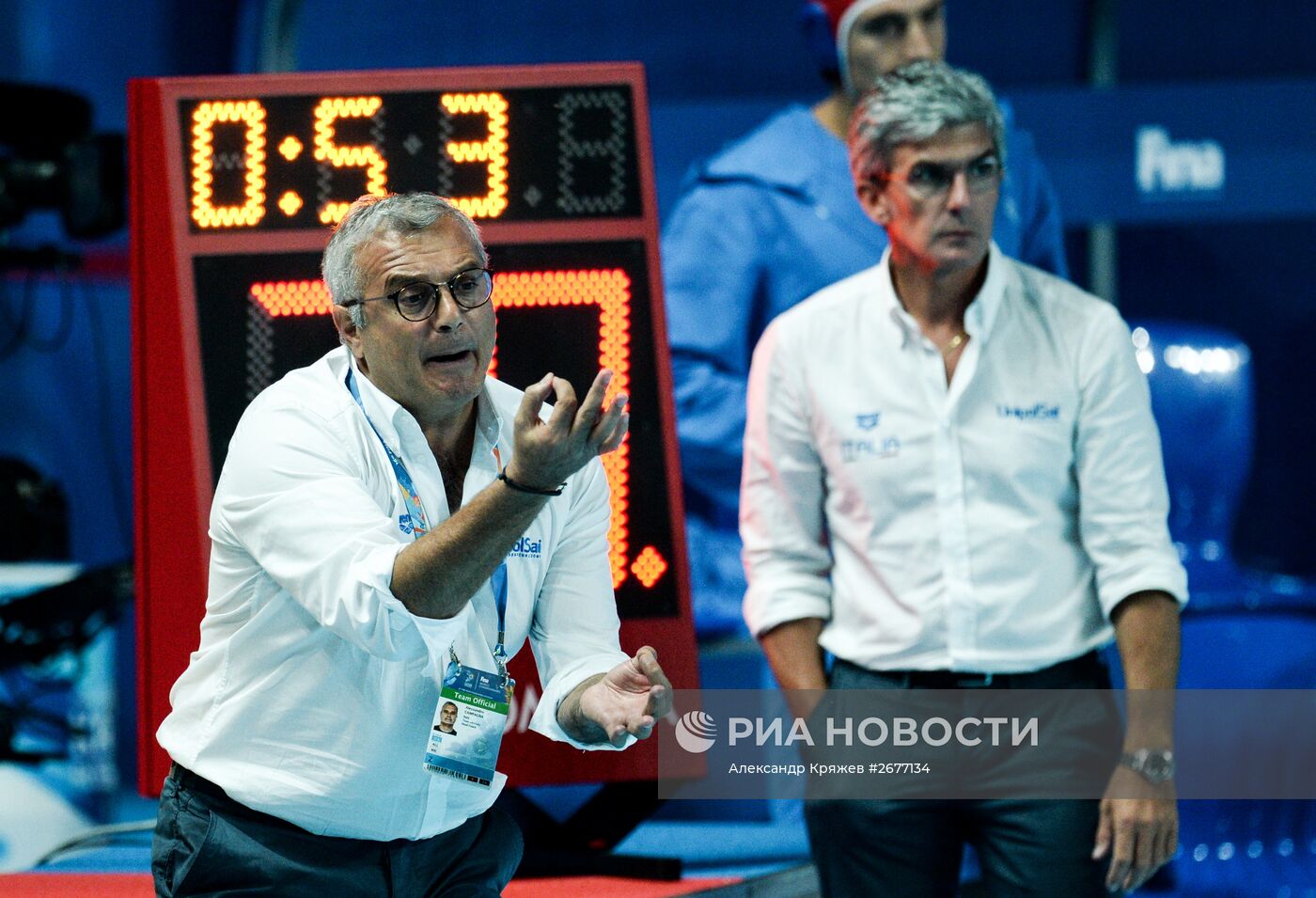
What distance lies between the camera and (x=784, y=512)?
8.80 ft

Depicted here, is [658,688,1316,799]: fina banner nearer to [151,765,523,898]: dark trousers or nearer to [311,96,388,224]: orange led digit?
[151,765,523,898]: dark trousers

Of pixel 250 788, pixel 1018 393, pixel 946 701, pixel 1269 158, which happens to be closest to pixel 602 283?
pixel 1018 393

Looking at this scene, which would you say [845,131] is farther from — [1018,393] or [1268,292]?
[1268,292]

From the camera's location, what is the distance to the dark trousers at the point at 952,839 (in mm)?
2389

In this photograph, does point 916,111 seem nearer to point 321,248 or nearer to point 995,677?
point 995,677

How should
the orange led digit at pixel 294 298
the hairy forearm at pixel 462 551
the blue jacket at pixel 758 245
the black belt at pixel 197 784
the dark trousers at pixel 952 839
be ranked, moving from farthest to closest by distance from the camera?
the blue jacket at pixel 758 245, the orange led digit at pixel 294 298, the dark trousers at pixel 952 839, the black belt at pixel 197 784, the hairy forearm at pixel 462 551

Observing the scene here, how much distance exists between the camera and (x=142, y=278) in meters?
2.82

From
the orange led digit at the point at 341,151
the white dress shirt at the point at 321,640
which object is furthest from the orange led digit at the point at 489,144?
the white dress shirt at the point at 321,640

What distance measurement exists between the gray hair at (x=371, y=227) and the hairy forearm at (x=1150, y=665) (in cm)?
120

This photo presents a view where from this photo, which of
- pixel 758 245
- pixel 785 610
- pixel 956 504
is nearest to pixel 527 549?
pixel 785 610

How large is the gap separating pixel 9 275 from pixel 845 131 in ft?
10.7

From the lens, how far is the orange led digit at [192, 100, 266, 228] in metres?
2.79

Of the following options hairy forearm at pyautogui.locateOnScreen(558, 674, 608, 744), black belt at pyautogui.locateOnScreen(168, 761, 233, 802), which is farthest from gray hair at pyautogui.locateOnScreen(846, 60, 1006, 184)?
black belt at pyautogui.locateOnScreen(168, 761, 233, 802)

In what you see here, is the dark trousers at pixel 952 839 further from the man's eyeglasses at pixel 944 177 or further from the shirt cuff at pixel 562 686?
the man's eyeglasses at pixel 944 177
